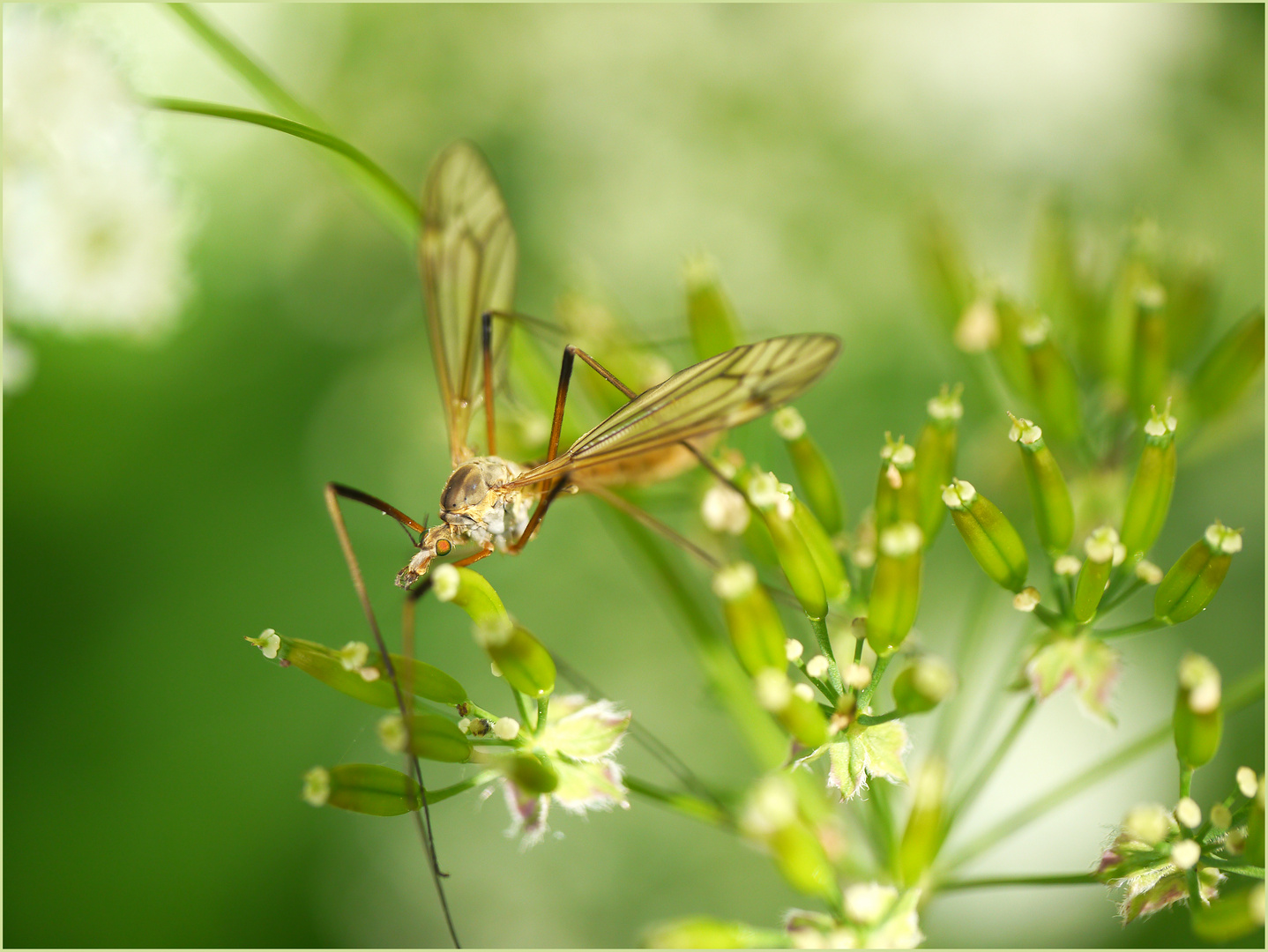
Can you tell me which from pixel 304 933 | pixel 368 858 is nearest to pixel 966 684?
pixel 368 858

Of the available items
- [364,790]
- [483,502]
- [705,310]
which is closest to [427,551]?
[483,502]

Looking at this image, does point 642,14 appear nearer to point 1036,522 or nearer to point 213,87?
point 213,87

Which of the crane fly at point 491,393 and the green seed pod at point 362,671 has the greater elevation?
the crane fly at point 491,393

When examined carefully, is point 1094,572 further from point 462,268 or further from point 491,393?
point 462,268

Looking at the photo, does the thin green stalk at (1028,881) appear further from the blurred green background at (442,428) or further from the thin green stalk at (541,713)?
the blurred green background at (442,428)

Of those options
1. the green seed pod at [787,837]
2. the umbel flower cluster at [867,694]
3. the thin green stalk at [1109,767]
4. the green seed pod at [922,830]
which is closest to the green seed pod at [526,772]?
the umbel flower cluster at [867,694]

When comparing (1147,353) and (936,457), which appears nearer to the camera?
(936,457)
